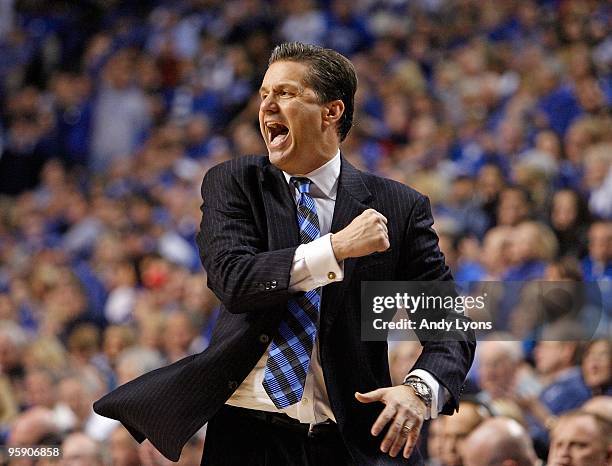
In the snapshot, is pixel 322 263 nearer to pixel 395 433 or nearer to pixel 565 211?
pixel 395 433

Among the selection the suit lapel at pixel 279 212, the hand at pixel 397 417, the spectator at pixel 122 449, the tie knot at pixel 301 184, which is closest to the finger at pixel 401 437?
the hand at pixel 397 417

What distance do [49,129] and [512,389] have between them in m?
5.65

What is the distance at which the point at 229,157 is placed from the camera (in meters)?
7.30

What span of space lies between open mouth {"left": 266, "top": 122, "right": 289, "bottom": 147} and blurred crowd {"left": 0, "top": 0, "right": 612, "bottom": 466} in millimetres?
1373

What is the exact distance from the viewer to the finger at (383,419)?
1.89m

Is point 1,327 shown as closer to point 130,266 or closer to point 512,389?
point 130,266

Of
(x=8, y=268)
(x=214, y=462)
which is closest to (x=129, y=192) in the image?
(x=8, y=268)

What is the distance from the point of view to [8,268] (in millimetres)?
7238

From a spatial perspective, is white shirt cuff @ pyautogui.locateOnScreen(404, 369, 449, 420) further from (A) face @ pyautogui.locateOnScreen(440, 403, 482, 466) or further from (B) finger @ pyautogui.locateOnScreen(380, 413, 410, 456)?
(A) face @ pyautogui.locateOnScreen(440, 403, 482, 466)

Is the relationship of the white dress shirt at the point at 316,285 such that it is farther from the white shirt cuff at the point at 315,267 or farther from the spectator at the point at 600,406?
the spectator at the point at 600,406

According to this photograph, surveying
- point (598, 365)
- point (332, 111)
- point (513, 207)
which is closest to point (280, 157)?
point (332, 111)

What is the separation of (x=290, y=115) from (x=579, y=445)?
58.4 inches

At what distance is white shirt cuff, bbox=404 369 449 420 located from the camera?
198 cm

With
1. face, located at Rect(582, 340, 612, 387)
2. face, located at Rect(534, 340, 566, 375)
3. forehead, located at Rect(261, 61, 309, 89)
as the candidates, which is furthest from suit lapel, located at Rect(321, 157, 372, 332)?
face, located at Rect(534, 340, 566, 375)
